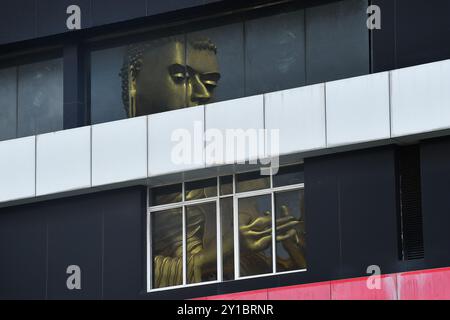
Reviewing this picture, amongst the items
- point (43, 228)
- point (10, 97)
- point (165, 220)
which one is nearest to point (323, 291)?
point (165, 220)

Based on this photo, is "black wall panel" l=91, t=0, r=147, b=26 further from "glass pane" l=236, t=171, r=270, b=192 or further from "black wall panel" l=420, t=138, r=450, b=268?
"black wall panel" l=420, t=138, r=450, b=268

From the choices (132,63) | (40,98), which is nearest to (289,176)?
(132,63)

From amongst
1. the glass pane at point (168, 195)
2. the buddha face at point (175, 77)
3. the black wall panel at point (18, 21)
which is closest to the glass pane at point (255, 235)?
the glass pane at point (168, 195)

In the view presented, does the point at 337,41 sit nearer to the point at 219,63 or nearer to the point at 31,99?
the point at 219,63

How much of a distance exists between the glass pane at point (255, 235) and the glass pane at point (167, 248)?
1.57 m

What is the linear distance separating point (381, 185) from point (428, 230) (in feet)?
4.70

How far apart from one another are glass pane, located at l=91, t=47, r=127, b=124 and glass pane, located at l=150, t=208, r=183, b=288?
2.89 m

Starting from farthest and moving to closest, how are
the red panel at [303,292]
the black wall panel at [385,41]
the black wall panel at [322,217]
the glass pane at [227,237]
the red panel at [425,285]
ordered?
1. the glass pane at [227,237]
2. the black wall panel at [385,41]
3. the black wall panel at [322,217]
4. the red panel at [303,292]
5. the red panel at [425,285]

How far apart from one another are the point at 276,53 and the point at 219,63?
1412 millimetres

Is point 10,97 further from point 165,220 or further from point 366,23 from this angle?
point 366,23

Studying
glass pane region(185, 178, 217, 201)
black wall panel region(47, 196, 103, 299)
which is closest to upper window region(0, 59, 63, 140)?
black wall panel region(47, 196, 103, 299)

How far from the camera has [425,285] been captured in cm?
3309

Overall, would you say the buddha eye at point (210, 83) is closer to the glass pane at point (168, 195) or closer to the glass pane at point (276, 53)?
the glass pane at point (276, 53)

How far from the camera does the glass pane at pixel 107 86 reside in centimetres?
3894
